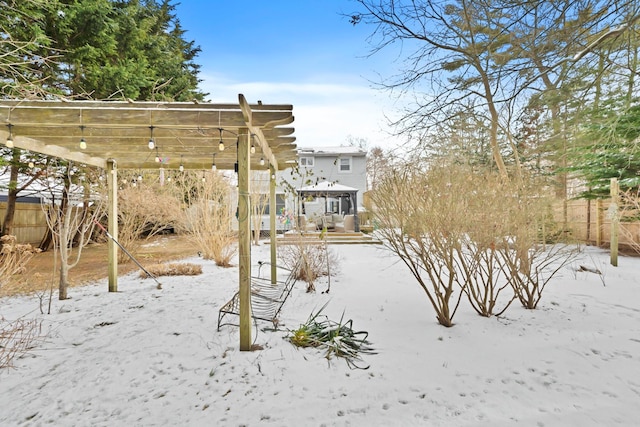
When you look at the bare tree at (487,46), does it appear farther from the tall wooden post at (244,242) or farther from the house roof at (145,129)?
the tall wooden post at (244,242)

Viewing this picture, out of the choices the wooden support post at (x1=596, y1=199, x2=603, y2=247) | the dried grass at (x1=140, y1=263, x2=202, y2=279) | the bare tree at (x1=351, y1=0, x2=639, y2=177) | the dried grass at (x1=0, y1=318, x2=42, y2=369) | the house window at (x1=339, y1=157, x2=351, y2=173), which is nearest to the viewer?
the dried grass at (x1=0, y1=318, x2=42, y2=369)

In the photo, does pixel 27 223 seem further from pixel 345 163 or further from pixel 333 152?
pixel 345 163

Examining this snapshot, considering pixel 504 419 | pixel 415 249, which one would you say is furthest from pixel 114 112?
pixel 504 419

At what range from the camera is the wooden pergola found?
3426mm

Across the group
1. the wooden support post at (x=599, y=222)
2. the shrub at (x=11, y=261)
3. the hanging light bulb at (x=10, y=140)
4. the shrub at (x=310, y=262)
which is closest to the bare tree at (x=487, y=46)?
the shrub at (x=310, y=262)

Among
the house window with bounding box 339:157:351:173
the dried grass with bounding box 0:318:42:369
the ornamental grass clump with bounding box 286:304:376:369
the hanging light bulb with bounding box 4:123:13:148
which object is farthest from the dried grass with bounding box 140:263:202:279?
the house window with bounding box 339:157:351:173

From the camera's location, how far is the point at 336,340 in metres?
3.54

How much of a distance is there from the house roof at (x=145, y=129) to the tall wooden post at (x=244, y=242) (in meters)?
0.24

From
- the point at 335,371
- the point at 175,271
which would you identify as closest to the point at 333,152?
the point at 175,271

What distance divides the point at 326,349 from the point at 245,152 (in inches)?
93.6

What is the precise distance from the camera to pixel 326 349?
11.5 ft

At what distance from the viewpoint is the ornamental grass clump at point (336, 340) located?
3354 millimetres

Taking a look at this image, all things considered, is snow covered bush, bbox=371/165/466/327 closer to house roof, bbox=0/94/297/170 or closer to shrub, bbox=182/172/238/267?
house roof, bbox=0/94/297/170

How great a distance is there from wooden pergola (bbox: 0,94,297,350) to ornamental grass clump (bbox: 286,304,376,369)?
0.62 meters
